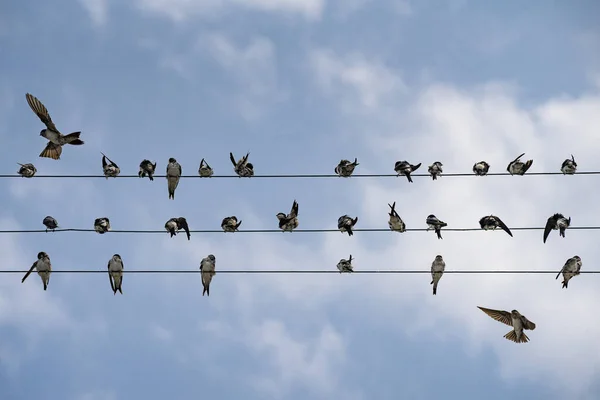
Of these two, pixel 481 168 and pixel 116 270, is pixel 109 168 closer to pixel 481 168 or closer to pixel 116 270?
pixel 116 270

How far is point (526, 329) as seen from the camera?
17.6m

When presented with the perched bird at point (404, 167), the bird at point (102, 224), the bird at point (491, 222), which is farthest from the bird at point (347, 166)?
the bird at point (102, 224)

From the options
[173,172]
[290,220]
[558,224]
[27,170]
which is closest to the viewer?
[558,224]

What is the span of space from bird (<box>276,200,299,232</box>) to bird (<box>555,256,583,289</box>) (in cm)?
466

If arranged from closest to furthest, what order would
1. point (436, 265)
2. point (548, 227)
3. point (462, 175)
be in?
point (462, 175)
point (548, 227)
point (436, 265)

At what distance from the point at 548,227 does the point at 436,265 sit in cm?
225

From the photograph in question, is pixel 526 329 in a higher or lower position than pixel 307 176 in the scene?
lower

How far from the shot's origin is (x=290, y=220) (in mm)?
16297

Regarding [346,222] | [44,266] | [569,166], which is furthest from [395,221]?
[44,266]

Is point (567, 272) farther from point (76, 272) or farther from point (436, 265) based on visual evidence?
point (76, 272)

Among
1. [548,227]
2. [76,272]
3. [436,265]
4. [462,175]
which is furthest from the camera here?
[436,265]

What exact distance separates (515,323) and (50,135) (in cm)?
948

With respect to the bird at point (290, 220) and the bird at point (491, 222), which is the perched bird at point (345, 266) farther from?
the bird at point (491, 222)

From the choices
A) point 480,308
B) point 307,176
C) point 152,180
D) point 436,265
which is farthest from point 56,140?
point 480,308
